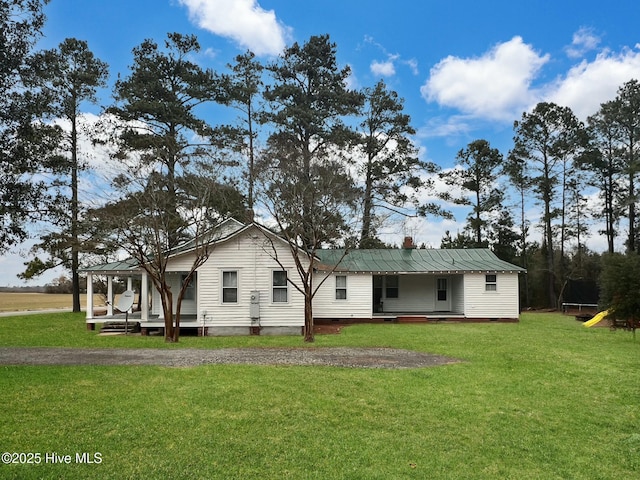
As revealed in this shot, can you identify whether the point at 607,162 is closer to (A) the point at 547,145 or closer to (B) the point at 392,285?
(A) the point at 547,145

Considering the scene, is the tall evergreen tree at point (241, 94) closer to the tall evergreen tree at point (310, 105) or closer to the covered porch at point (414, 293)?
the tall evergreen tree at point (310, 105)

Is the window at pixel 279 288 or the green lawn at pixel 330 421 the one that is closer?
the green lawn at pixel 330 421

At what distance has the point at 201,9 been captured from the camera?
15117 millimetres

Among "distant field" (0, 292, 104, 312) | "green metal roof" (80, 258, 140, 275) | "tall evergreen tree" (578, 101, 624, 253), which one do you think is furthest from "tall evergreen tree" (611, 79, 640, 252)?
"distant field" (0, 292, 104, 312)

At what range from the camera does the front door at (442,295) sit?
25328 mm

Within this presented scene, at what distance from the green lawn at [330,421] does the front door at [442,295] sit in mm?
14942

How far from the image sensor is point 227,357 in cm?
1114

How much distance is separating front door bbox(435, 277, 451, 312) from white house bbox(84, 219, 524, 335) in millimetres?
53

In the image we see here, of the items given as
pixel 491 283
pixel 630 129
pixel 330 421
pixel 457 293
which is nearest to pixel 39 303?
pixel 457 293

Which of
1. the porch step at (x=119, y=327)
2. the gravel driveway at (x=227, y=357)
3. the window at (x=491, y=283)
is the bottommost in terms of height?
the porch step at (x=119, y=327)

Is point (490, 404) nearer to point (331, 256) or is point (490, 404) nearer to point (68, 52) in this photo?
point (331, 256)

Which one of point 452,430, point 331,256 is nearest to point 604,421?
point 452,430

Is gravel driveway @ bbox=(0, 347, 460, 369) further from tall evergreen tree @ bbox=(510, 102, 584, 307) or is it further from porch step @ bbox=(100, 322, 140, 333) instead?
tall evergreen tree @ bbox=(510, 102, 584, 307)

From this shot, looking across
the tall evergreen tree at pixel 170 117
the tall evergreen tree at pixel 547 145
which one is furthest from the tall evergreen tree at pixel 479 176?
the tall evergreen tree at pixel 170 117
